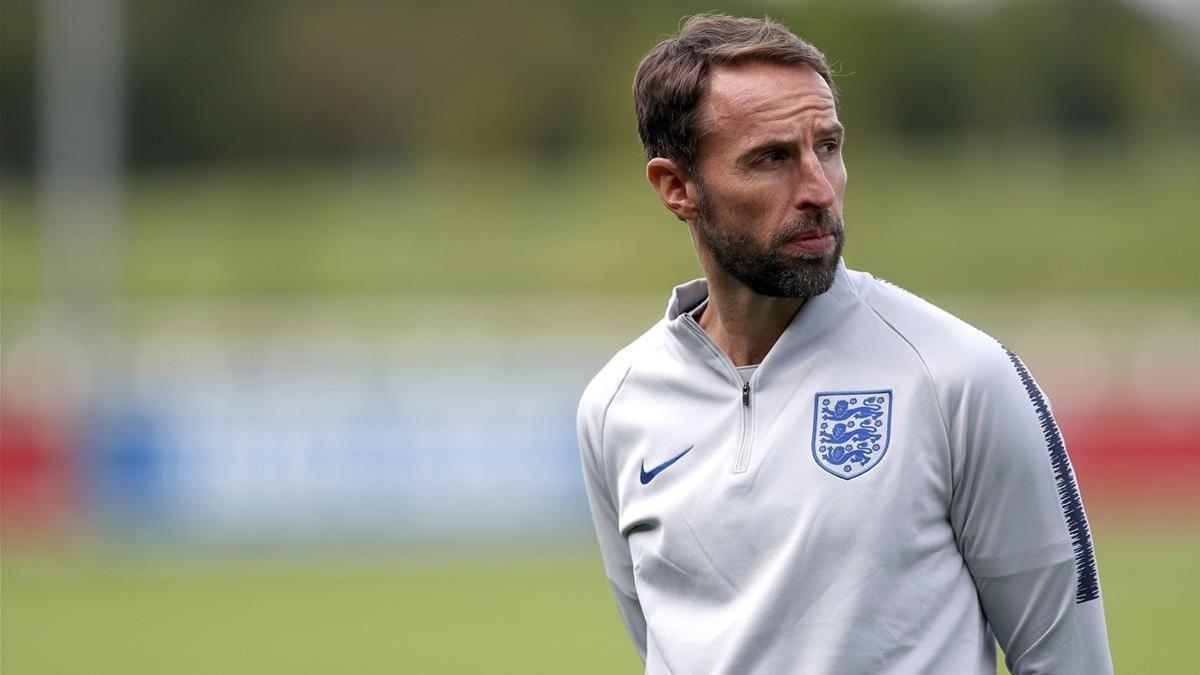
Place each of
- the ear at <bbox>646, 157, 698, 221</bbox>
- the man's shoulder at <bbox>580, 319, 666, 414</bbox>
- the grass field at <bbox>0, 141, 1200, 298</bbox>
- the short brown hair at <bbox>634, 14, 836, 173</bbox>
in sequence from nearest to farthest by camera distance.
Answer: the short brown hair at <bbox>634, 14, 836, 173</bbox>
the ear at <bbox>646, 157, 698, 221</bbox>
the man's shoulder at <bbox>580, 319, 666, 414</bbox>
the grass field at <bbox>0, 141, 1200, 298</bbox>

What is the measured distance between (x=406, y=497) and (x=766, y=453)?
1152 cm

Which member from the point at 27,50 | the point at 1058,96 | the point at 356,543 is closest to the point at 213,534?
the point at 356,543

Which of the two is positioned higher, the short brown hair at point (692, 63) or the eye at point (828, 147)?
the short brown hair at point (692, 63)

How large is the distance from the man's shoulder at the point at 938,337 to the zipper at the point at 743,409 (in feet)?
0.87

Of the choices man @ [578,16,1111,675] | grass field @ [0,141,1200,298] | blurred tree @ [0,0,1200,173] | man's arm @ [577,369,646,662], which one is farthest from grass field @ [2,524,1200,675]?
blurred tree @ [0,0,1200,173]

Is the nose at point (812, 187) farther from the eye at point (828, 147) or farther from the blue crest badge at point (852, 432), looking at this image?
the blue crest badge at point (852, 432)

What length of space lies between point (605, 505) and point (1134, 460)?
36.7ft

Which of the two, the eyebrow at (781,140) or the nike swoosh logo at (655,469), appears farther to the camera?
the nike swoosh logo at (655,469)

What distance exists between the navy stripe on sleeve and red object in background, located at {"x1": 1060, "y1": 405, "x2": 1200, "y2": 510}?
36.6 ft

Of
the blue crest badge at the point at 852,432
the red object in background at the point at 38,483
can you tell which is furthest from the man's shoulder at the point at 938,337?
the red object in background at the point at 38,483

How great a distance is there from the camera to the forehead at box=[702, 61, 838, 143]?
2969 mm

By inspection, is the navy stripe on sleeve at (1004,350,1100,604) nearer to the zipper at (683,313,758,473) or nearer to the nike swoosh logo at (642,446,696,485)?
the zipper at (683,313,758,473)

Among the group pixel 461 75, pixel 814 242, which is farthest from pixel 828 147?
pixel 461 75

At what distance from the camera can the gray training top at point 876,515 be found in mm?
2793
